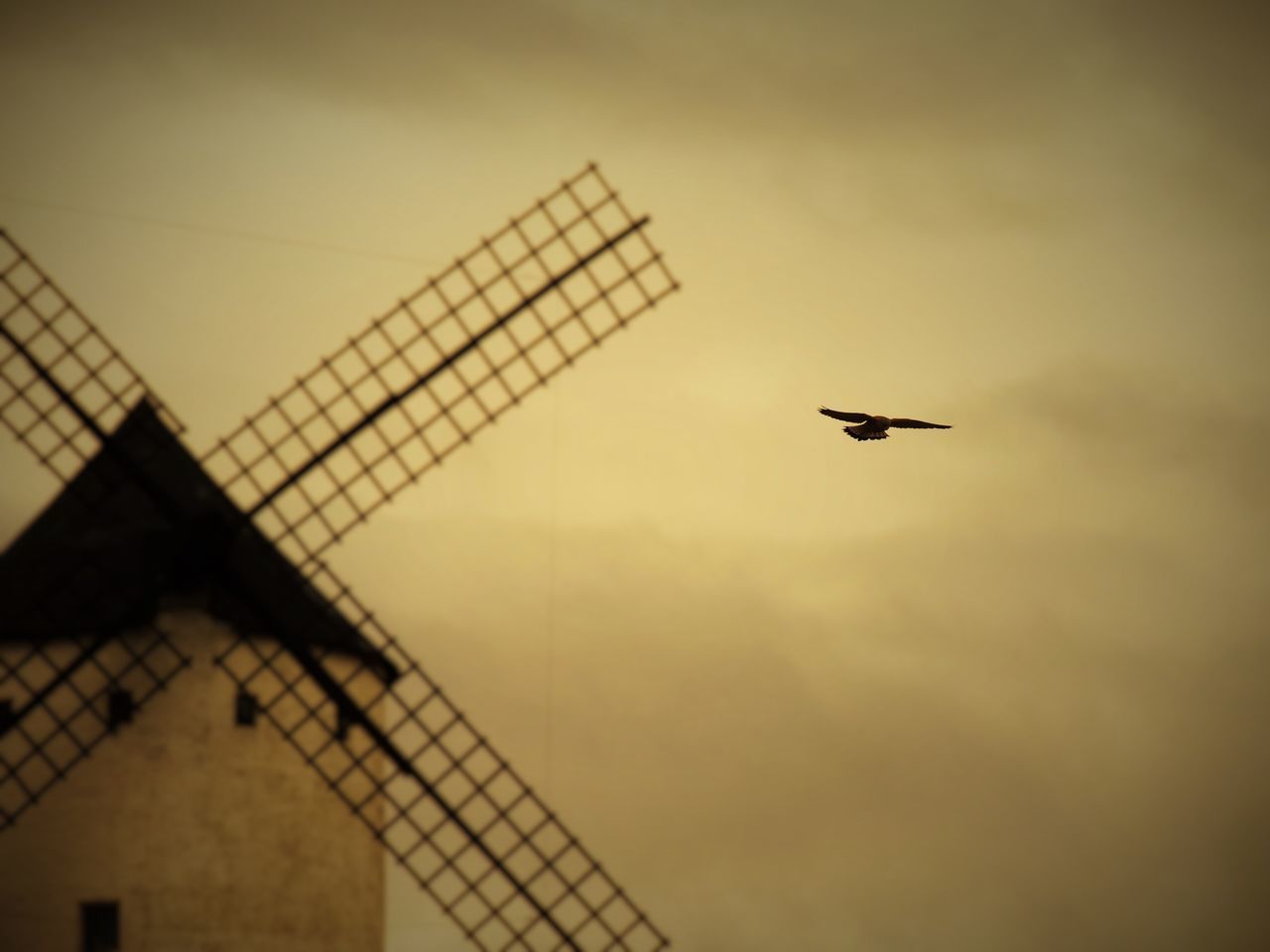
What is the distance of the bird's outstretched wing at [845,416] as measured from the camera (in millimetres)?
11623

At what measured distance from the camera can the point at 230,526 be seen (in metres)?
14.7

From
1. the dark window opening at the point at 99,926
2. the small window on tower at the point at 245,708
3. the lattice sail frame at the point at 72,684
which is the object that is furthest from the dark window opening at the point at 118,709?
the dark window opening at the point at 99,926

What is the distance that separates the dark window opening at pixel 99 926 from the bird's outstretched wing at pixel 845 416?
22.7 ft

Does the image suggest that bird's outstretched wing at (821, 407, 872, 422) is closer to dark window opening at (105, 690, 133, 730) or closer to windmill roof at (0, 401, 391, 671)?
windmill roof at (0, 401, 391, 671)

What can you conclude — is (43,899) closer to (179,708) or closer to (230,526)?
(179,708)

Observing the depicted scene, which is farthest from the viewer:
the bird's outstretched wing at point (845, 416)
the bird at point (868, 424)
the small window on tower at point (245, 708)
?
the small window on tower at point (245, 708)

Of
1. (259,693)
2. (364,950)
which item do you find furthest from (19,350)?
(364,950)

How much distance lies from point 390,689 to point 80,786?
8.44ft

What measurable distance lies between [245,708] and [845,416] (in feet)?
21.0

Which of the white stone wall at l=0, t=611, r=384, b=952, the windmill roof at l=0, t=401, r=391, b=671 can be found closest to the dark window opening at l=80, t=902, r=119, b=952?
the white stone wall at l=0, t=611, r=384, b=952

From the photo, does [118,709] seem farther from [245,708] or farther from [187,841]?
[187,841]

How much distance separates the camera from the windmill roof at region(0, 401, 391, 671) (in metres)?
14.8

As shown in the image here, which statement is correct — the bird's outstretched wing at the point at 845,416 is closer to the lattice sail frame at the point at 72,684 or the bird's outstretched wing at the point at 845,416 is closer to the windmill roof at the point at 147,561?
the windmill roof at the point at 147,561

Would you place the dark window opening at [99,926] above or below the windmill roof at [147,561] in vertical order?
below
